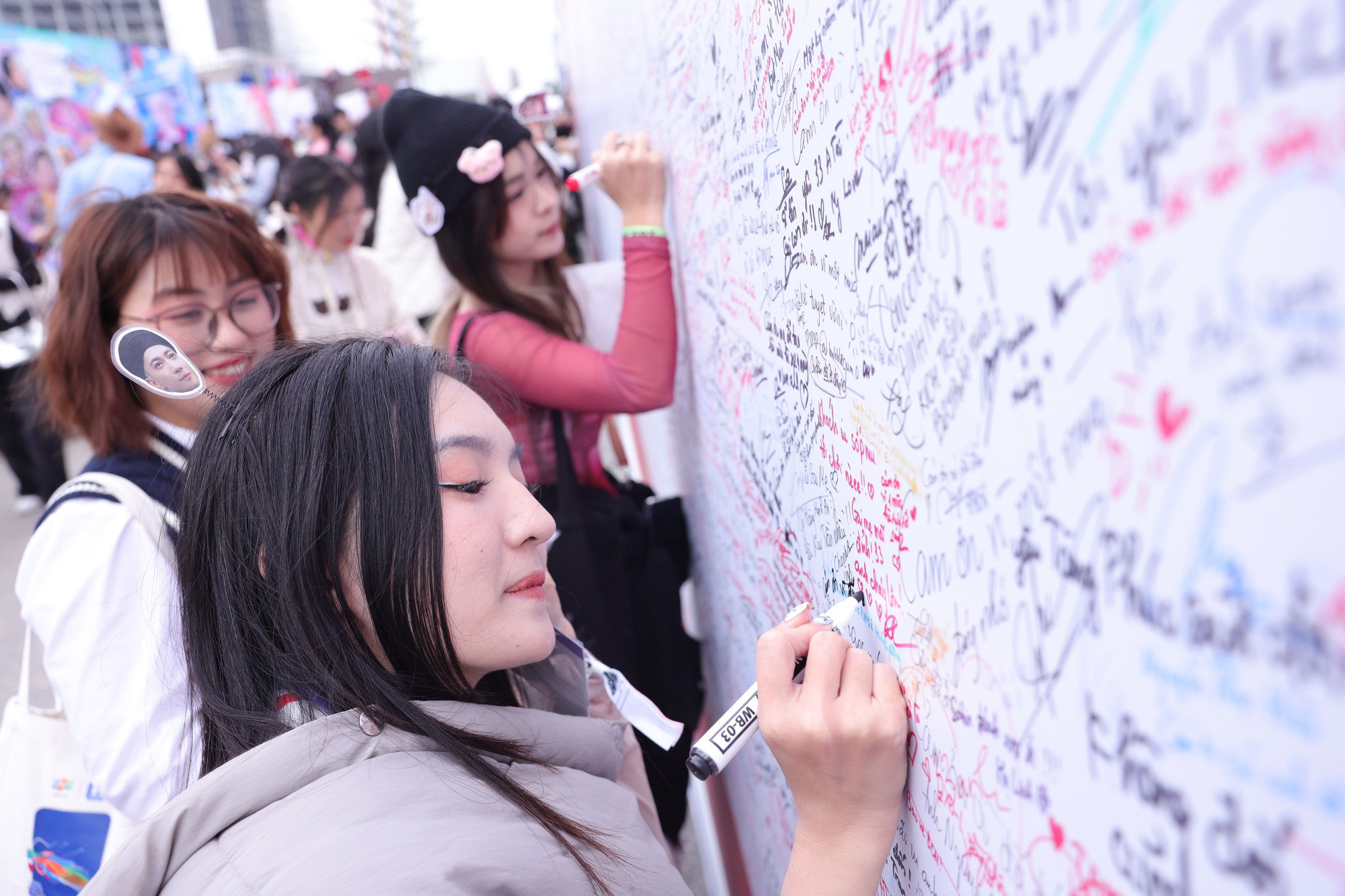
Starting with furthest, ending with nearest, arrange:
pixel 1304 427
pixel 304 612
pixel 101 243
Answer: pixel 101 243 → pixel 304 612 → pixel 1304 427

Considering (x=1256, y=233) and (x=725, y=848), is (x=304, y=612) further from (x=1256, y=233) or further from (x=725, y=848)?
(x=725, y=848)

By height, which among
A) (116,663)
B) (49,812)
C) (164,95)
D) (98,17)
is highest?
(98,17)

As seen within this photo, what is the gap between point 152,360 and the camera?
127 cm

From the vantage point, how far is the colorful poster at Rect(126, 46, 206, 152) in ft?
35.3

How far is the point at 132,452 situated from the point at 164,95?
12.5m

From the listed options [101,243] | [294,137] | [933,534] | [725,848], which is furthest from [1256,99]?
[294,137]

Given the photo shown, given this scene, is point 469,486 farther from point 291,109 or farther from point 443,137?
point 291,109

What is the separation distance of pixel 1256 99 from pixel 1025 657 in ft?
1.00

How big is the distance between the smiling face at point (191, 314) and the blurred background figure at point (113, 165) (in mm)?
3145

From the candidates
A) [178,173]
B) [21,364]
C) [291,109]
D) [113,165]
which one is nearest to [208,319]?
[21,364]

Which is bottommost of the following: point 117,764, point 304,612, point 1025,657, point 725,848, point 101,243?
point 725,848

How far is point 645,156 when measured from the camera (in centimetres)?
159

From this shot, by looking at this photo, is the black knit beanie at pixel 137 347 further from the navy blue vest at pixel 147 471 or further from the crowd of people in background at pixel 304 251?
the crowd of people in background at pixel 304 251
